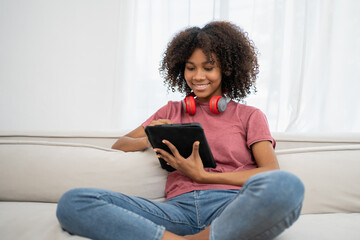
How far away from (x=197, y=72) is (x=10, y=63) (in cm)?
225

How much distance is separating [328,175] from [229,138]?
0.45 m

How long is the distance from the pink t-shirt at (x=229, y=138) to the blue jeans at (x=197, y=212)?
0.36ft

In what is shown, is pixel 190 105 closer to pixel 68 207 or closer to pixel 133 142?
pixel 133 142

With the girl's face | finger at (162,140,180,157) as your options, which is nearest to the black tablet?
finger at (162,140,180,157)

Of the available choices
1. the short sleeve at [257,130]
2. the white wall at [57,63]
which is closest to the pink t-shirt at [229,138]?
the short sleeve at [257,130]

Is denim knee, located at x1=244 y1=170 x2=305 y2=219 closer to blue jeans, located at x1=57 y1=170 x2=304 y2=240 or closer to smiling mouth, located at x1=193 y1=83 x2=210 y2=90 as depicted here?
blue jeans, located at x1=57 y1=170 x2=304 y2=240

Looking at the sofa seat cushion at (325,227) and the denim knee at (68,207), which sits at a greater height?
the denim knee at (68,207)

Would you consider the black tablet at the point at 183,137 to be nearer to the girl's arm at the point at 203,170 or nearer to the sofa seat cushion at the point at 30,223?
the girl's arm at the point at 203,170

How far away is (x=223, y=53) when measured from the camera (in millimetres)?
1479

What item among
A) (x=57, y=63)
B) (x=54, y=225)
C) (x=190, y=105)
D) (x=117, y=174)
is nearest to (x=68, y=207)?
(x=54, y=225)

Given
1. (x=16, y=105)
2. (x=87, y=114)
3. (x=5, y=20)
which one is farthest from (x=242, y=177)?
(x=5, y=20)

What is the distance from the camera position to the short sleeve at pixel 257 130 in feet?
4.15

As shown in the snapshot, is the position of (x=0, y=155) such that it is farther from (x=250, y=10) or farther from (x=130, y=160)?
(x=250, y=10)

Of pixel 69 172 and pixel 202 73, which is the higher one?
pixel 202 73
